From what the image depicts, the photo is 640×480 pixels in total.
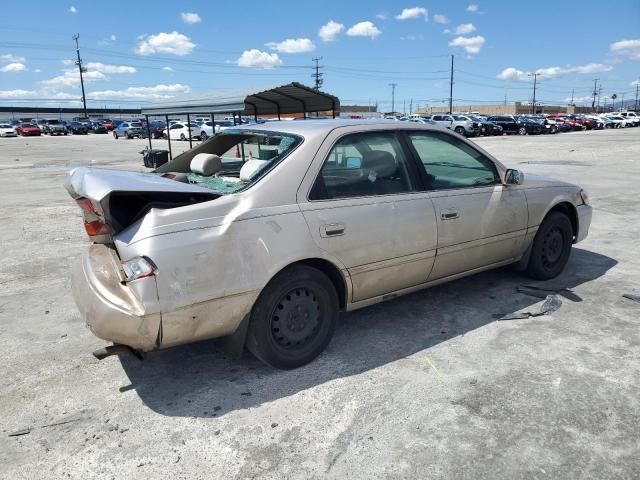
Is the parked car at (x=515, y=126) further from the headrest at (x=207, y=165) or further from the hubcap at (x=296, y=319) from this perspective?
the hubcap at (x=296, y=319)

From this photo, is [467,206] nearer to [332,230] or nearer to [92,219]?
[332,230]

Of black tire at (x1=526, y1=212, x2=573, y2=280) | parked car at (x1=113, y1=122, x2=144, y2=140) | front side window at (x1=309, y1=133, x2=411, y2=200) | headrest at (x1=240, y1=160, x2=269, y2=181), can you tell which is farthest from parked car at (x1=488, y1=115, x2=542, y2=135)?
headrest at (x1=240, y1=160, x2=269, y2=181)

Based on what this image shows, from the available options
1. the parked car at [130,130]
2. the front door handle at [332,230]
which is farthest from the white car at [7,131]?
the front door handle at [332,230]

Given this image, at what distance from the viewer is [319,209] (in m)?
3.23

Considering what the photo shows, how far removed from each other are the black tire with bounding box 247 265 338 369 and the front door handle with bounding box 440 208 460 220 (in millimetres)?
1078

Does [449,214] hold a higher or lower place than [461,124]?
lower

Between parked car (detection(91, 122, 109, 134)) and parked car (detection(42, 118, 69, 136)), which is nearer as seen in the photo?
parked car (detection(42, 118, 69, 136))

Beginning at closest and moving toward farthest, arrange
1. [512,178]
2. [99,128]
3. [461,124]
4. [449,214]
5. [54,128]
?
[449,214]
[512,178]
[461,124]
[54,128]
[99,128]

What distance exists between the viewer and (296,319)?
3279mm

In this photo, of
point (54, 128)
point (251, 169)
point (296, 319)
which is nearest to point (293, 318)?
point (296, 319)

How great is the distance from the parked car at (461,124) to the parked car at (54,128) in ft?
132

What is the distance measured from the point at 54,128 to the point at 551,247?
59.2 metres

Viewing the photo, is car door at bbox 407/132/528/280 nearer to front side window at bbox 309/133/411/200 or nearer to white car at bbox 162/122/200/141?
front side window at bbox 309/133/411/200

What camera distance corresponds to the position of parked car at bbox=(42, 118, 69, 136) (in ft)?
177
